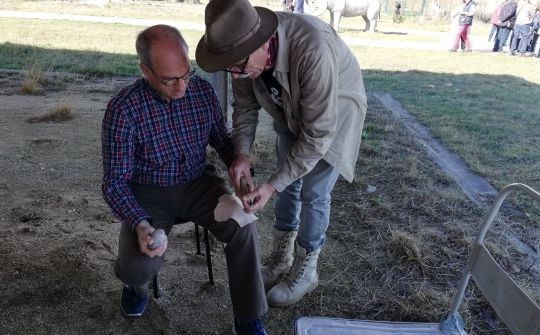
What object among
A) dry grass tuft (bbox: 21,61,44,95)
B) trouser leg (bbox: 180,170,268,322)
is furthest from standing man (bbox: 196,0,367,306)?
dry grass tuft (bbox: 21,61,44,95)

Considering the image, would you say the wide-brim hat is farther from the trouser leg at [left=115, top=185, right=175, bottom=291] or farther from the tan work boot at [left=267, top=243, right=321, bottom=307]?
the tan work boot at [left=267, top=243, right=321, bottom=307]

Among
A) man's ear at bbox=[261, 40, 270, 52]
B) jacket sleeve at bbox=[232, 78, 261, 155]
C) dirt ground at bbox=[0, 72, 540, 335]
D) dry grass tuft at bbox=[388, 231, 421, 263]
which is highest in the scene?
man's ear at bbox=[261, 40, 270, 52]

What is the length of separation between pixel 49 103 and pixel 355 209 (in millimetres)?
4351

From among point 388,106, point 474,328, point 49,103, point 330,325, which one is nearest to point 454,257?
point 474,328

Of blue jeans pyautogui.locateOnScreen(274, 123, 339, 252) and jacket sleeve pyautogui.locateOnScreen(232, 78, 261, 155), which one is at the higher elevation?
jacket sleeve pyautogui.locateOnScreen(232, 78, 261, 155)

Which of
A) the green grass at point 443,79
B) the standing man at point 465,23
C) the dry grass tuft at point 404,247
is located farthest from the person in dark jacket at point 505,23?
the dry grass tuft at point 404,247

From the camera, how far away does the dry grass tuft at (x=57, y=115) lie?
5262mm

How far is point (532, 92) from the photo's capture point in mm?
7766

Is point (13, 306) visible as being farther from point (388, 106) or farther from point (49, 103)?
point (388, 106)

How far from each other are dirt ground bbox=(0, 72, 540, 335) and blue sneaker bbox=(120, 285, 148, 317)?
0.17ft

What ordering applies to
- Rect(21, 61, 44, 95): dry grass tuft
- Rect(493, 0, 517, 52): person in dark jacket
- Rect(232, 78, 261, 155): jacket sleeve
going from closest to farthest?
Rect(232, 78, 261, 155): jacket sleeve < Rect(21, 61, 44, 95): dry grass tuft < Rect(493, 0, 517, 52): person in dark jacket

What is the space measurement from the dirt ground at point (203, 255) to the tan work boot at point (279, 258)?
0.22 meters

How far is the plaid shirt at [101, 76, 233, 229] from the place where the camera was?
2.02 meters

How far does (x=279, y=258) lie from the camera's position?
2686 millimetres
